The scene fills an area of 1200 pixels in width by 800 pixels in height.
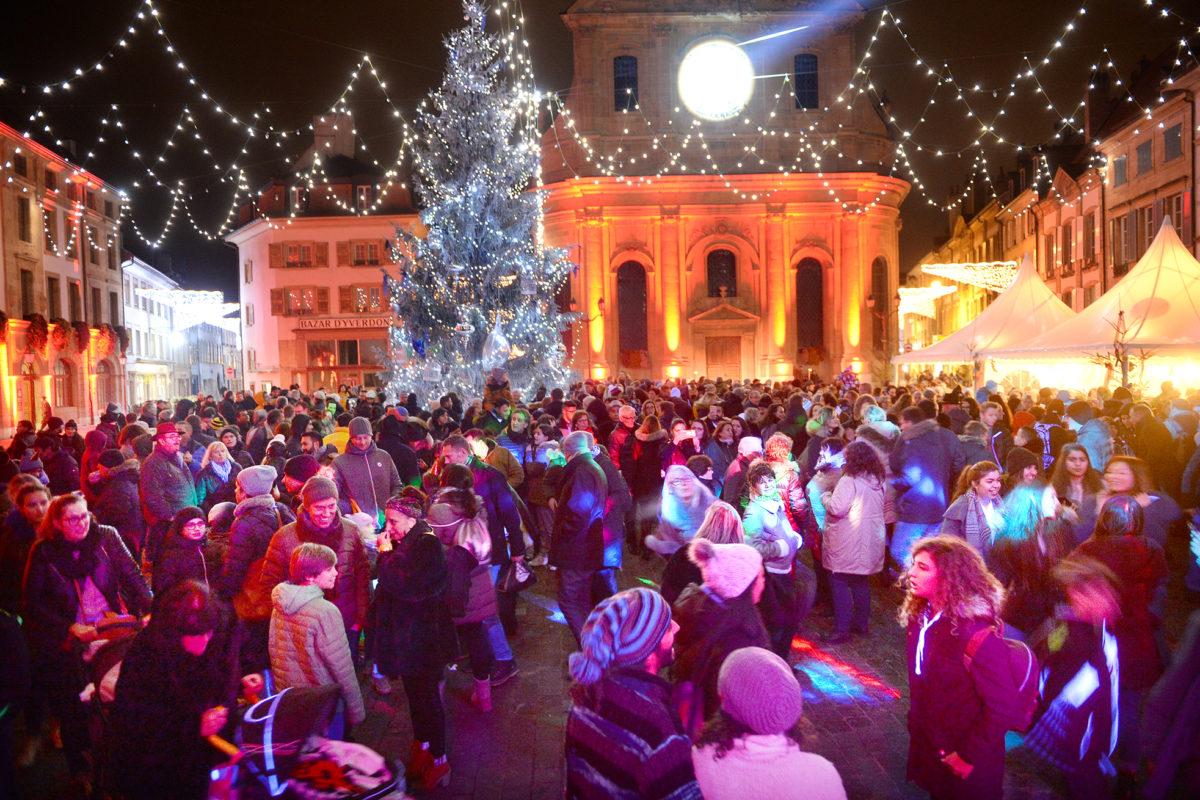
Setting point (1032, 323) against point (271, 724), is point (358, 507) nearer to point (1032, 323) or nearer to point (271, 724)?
point (271, 724)

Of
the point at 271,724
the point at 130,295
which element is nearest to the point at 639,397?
the point at 271,724

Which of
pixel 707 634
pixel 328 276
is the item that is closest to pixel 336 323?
pixel 328 276

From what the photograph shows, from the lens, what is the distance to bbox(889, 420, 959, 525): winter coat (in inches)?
282

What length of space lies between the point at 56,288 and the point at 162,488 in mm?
30200

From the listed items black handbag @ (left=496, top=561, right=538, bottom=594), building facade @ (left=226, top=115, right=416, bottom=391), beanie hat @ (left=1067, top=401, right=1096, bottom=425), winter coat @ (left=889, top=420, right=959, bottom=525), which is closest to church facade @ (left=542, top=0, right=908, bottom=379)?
building facade @ (left=226, top=115, right=416, bottom=391)

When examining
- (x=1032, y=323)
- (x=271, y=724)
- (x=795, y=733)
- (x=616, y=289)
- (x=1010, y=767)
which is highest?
(x=616, y=289)

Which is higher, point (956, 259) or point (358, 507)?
point (956, 259)

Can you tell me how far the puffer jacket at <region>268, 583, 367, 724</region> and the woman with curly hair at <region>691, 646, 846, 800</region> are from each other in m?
2.19

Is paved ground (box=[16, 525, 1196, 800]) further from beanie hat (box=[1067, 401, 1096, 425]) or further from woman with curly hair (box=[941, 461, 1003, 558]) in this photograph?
beanie hat (box=[1067, 401, 1096, 425])

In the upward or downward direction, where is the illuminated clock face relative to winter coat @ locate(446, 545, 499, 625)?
upward

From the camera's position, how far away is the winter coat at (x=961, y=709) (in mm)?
3445

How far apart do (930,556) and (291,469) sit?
14.7ft

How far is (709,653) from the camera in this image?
3.60m

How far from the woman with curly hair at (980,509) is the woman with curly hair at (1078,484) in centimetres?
67
